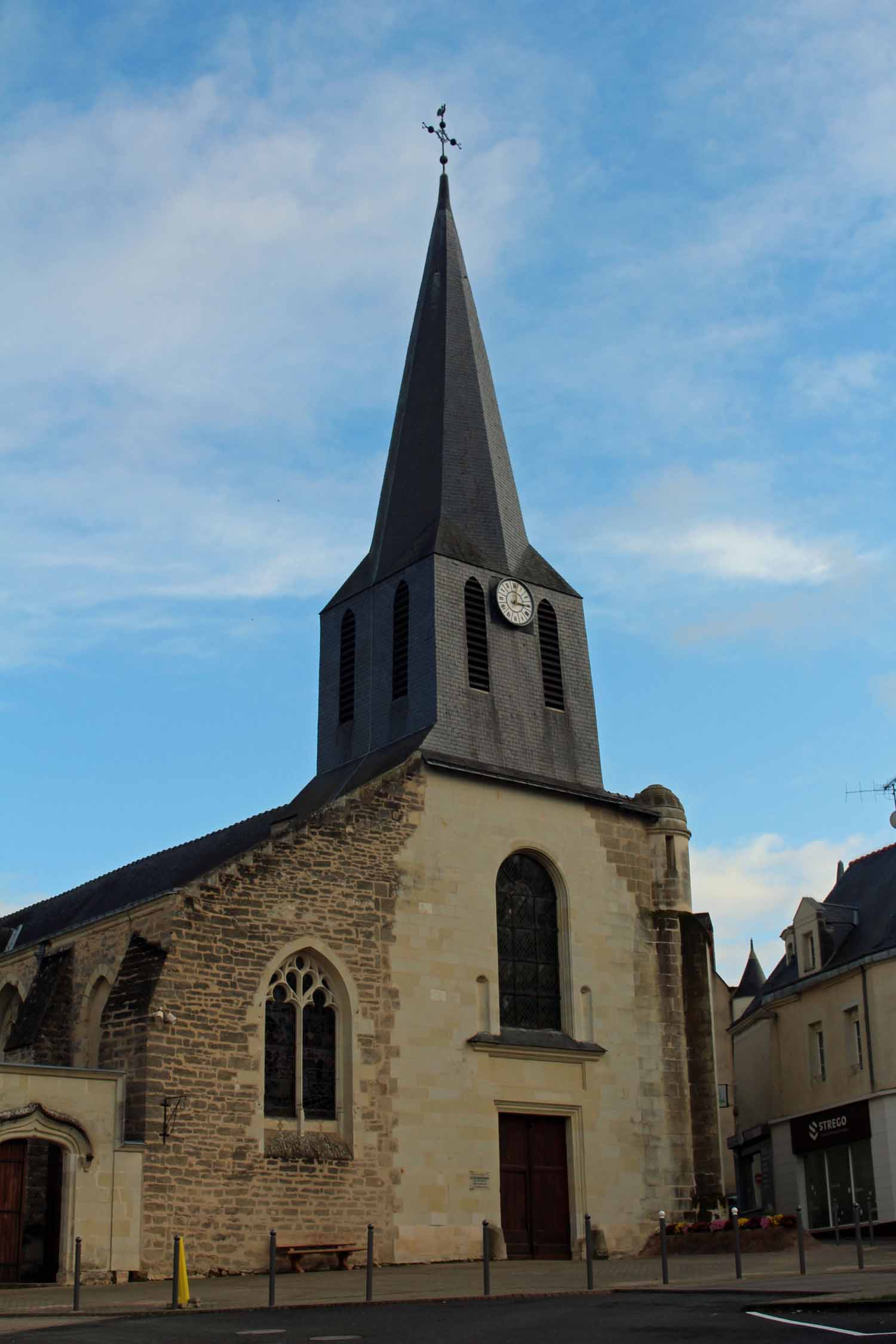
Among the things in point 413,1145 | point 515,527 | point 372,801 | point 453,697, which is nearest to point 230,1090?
point 413,1145

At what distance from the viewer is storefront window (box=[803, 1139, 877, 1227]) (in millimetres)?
27828

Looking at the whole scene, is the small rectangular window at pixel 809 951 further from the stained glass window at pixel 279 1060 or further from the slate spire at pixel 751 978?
the slate spire at pixel 751 978

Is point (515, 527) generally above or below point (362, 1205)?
above

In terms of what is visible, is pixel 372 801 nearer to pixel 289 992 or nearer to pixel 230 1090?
pixel 289 992

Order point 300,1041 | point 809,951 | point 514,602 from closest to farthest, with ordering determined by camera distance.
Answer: point 300,1041, point 514,602, point 809,951

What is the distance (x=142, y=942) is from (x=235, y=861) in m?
1.65

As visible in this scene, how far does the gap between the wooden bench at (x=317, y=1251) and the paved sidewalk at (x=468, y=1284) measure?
0.32 metres

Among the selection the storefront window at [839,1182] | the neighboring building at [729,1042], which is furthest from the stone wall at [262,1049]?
the neighboring building at [729,1042]

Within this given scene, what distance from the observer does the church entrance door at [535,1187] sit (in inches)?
932

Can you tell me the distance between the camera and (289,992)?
22.2m

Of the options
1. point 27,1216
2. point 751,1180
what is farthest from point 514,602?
point 751,1180

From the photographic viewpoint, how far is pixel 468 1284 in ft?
57.8

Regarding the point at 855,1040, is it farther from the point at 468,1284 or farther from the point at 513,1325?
the point at 513,1325

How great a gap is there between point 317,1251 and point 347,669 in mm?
11375
